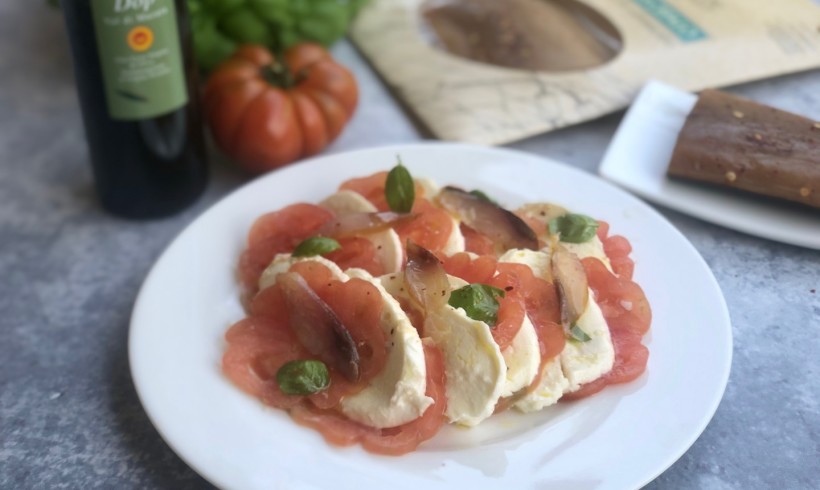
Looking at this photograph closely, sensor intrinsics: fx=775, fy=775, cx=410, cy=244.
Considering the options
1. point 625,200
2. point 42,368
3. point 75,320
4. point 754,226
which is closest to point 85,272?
point 75,320

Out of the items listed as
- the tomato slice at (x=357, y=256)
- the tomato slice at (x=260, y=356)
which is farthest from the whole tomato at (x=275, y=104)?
the tomato slice at (x=260, y=356)

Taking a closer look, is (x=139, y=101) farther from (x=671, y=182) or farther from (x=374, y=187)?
(x=671, y=182)

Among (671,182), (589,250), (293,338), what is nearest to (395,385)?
(293,338)

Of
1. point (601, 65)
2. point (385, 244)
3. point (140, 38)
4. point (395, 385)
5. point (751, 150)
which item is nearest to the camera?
point (395, 385)

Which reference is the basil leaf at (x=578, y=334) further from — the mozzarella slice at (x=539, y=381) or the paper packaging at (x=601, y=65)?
the paper packaging at (x=601, y=65)

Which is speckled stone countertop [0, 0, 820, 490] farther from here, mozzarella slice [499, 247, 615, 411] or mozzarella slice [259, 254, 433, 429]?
mozzarella slice [259, 254, 433, 429]
